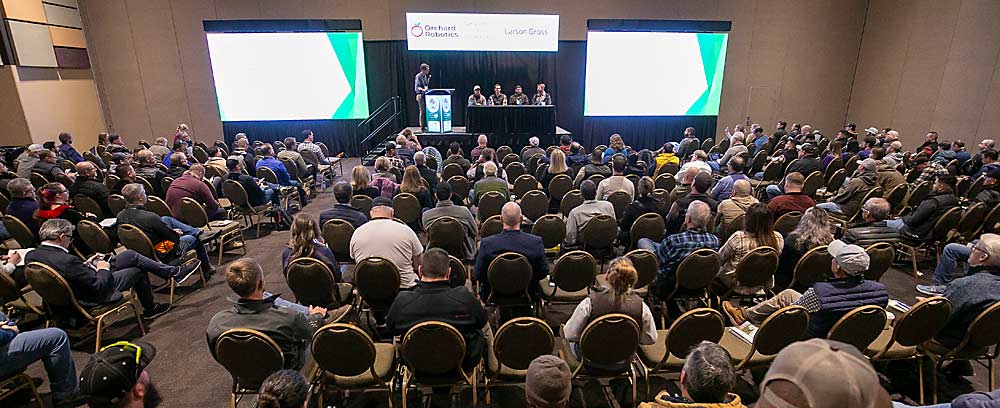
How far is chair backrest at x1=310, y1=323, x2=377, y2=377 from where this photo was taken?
2.91 m

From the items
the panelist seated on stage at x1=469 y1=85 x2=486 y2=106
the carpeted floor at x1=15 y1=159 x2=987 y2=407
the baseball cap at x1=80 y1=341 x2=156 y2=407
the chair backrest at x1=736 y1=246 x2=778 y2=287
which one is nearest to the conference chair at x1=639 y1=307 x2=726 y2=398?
the carpeted floor at x1=15 y1=159 x2=987 y2=407

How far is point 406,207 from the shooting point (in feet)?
20.7

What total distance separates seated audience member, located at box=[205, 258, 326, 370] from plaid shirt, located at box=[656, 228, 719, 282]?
3.18 m

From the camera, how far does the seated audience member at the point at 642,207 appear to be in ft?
18.3

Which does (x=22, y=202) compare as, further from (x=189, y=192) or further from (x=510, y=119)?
(x=510, y=119)

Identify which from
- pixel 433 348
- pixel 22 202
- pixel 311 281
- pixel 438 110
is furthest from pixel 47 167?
pixel 433 348

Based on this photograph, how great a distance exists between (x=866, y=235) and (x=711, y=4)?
41.5 ft

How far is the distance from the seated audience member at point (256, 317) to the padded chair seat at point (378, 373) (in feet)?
1.09

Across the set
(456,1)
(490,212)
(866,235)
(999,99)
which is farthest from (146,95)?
(999,99)

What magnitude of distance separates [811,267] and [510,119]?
950 centimetres

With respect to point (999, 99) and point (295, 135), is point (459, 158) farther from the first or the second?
point (999, 99)

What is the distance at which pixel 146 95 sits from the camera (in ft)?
48.0

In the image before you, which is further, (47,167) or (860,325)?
(47,167)

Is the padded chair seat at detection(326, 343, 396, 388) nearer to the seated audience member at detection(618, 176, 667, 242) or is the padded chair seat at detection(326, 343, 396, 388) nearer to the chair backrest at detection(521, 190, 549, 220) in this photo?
the seated audience member at detection(618, 176, 667, 242)
